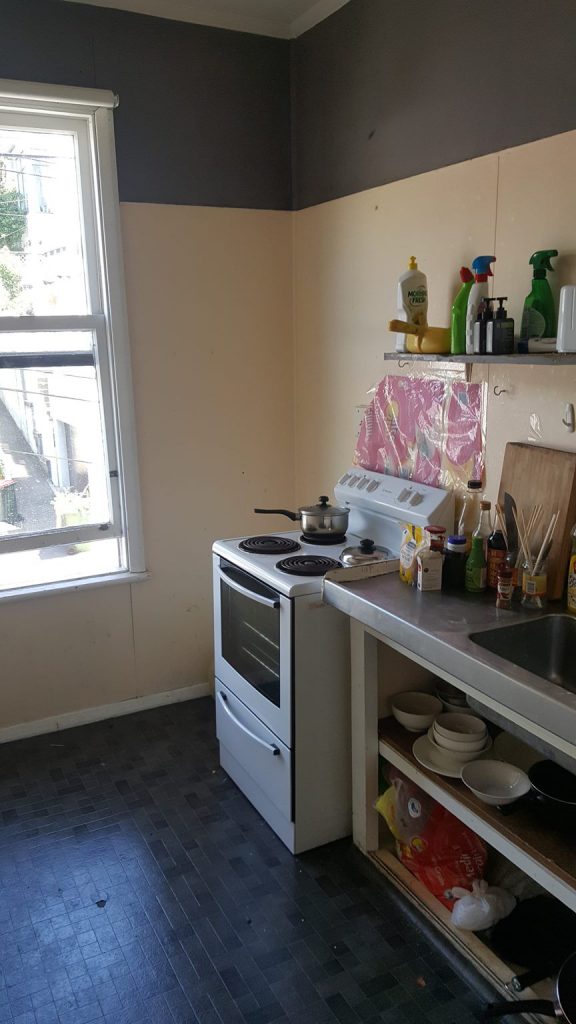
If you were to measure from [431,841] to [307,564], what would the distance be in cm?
85

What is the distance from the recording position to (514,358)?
6.27 ft

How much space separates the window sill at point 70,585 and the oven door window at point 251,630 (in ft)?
2.14

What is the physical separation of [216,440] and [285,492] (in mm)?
412

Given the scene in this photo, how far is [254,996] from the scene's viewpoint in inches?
73.9

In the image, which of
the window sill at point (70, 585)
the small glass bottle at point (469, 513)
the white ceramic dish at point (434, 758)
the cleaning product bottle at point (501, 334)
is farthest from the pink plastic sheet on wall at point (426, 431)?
the window sill at point (70, 585)

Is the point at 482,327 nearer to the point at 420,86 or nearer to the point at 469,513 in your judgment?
the point at 469,513

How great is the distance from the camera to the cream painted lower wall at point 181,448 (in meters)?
3.02

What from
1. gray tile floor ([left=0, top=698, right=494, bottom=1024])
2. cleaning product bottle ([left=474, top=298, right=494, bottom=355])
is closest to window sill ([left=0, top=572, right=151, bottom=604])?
gray tile floor ([left=0, top=698, right=494, bottom=1024])

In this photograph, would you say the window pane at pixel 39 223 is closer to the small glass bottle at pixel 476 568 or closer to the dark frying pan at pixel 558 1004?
the small glass bottle at pixel 476 568

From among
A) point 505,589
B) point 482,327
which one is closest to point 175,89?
point 482,327

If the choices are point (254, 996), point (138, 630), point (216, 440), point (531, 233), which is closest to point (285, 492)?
point (216, 440)

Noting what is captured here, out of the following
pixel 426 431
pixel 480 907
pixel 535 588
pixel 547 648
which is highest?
pixel 426 431

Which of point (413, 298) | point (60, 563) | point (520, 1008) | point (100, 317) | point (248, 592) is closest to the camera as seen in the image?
point (520, 1008)

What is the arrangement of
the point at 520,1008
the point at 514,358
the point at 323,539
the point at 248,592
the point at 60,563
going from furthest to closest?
the point at 60,563
the point at 323,539
the point at 248,592
the point at 514,358
the point at 520,1008
